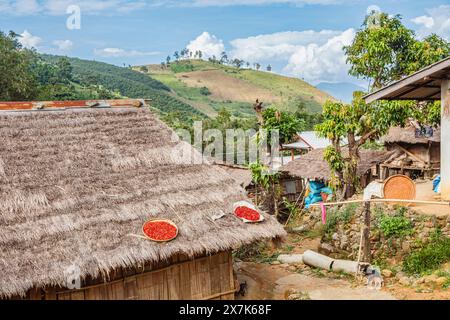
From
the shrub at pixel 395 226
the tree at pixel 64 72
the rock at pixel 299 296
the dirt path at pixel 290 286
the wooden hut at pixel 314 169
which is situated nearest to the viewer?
the dirt path at pixel 290 286

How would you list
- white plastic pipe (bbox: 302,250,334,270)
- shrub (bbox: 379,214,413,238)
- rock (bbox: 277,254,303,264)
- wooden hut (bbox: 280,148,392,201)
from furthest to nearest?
wooden hut (bbox: 280,148,392,201) < rock (bbox: 277,254,303,264) < white plastic pipe (bbox: 302,250,334,270) < shrub (bbox: 379,214,413,238)

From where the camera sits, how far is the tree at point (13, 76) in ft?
107

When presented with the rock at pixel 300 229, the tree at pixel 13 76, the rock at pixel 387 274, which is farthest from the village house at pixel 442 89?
the tree at pixel 13 76

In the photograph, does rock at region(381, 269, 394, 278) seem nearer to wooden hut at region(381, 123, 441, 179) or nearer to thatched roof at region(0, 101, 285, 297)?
thatched roof at region(0, 101, 285, 297)

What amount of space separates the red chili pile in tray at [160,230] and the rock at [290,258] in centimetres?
563

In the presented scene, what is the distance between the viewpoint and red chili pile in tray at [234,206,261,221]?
9.95 m

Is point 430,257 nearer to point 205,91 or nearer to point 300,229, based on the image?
point 300,229

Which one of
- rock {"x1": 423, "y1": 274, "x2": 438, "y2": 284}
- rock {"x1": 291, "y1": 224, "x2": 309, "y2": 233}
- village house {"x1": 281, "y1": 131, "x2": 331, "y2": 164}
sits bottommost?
rock {"x1": 291, "y1": 224, "x2": 309, "y2": 233}

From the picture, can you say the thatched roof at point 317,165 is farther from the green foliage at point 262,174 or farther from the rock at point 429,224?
the rock at point 429,224

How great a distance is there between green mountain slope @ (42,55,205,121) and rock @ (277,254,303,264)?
→ 4464cm

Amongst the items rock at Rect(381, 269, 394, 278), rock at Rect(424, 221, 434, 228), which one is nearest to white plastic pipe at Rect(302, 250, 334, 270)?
rock at Rect(381, 269, 394, 278)

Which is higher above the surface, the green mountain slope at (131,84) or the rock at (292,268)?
the green mountain slope at (131,84)
